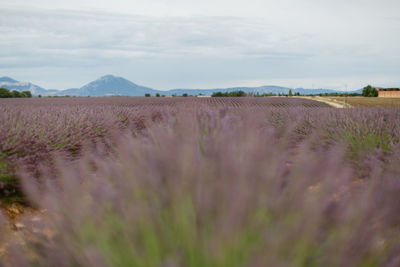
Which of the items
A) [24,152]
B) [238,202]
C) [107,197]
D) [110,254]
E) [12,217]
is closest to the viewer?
[238,202]

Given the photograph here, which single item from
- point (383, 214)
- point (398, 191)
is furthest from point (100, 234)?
point (398, 191)

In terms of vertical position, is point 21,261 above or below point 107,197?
below

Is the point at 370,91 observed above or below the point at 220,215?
below

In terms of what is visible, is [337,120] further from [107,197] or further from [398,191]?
[107,197]

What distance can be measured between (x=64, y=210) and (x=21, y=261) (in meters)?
0.26

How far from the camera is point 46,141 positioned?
466 cm

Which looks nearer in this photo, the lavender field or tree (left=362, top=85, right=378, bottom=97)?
the lavender field

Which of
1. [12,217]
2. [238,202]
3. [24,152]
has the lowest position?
[12,217]

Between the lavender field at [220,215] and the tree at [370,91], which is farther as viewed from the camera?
the tree at [370,91]

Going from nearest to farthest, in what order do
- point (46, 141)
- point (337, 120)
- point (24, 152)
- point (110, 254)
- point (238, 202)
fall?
1. point (238, 202)
2. point (110, 254)
3. point (24, 152)
4. point (46, 141)
5. point (337, 120)

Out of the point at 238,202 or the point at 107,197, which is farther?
the point at 107,197

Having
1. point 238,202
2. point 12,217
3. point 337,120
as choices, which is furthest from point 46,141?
point 337,120

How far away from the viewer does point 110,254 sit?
106 cm

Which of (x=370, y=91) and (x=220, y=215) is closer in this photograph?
(x=220, y=215)
